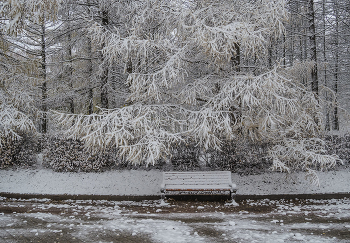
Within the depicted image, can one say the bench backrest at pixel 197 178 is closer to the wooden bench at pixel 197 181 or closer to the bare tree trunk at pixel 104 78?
the wooden bench at pixel 197 181

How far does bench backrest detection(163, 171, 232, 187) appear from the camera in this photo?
7699 millimetres

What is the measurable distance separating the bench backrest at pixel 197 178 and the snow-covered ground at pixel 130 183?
0.72 metres

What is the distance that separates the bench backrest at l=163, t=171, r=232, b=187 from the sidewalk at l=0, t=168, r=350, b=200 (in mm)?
687

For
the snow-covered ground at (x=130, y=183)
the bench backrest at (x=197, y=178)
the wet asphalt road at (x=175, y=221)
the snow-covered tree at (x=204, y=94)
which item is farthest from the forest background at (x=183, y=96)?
the wet asphalt road at (x=175, y=221)

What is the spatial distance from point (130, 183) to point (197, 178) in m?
2.33

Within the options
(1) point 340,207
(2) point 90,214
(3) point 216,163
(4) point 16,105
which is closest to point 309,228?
(1) point 340,207

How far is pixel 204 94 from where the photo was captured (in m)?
7.31

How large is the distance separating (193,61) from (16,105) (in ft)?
22.8

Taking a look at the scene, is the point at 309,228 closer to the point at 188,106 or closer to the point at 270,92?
the point at 270,92

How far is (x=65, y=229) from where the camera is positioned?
519 centimetres

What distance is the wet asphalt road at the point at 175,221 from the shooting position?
4.79 metres

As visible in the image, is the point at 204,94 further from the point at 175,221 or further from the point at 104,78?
the point at 104,78

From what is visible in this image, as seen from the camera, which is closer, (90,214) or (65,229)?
(65,229)

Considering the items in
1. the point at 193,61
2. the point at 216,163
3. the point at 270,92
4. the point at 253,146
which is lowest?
the point at 216,163
